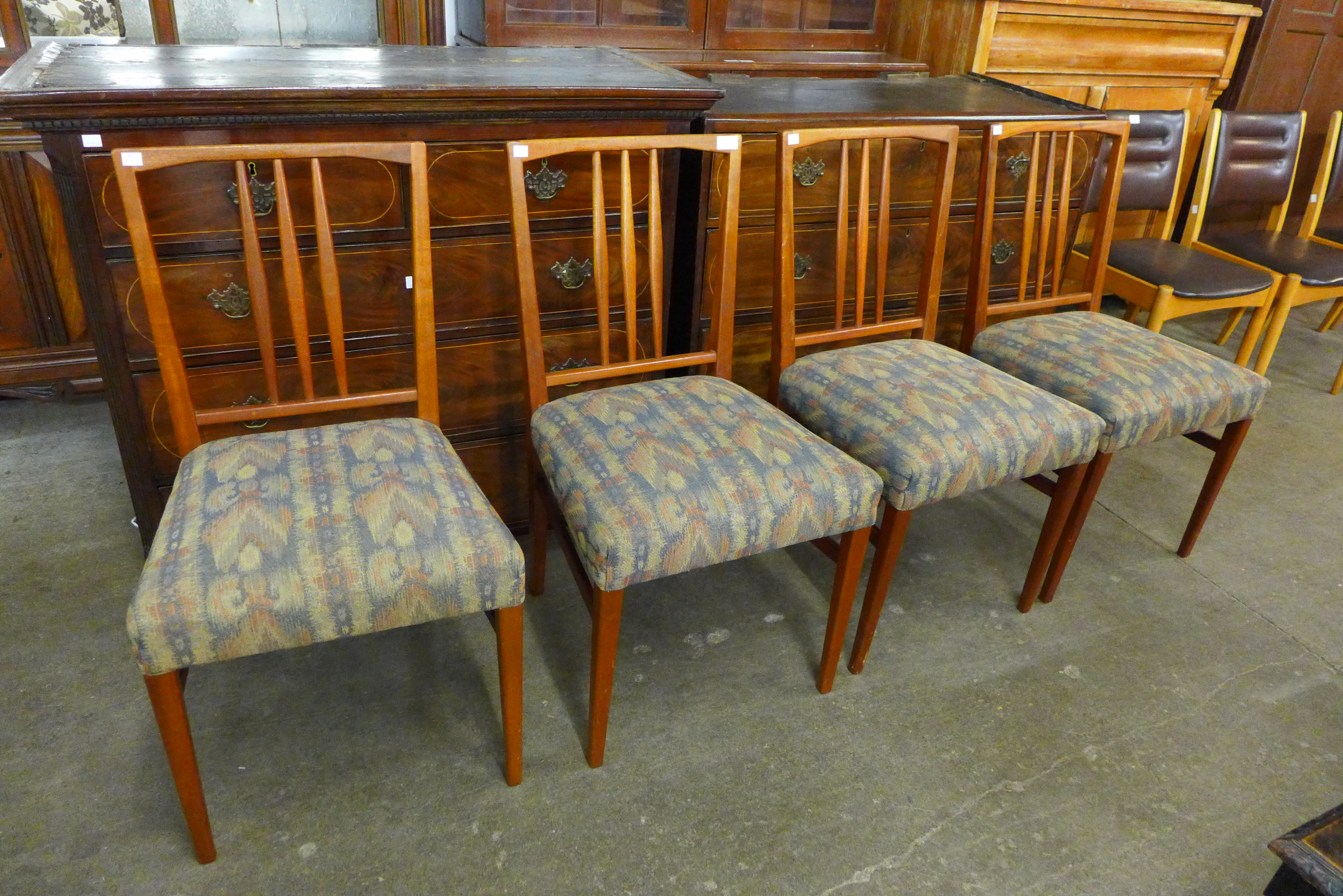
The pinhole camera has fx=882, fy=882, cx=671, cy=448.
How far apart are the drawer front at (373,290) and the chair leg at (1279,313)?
6.99 ft

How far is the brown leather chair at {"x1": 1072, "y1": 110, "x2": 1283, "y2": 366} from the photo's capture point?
8.30 feet

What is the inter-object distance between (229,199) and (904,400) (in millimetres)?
1212

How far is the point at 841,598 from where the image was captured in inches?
62.1

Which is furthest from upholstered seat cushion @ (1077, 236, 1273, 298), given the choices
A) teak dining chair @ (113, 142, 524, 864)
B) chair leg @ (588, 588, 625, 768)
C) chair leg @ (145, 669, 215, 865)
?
chair leg @ (145, 669, 215, 865)

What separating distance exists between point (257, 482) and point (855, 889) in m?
1.06

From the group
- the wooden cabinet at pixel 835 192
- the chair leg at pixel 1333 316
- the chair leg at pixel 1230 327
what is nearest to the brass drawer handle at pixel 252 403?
the wooden cabinet at pixel 835 192

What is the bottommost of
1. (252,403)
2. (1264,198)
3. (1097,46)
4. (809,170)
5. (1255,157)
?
(252,403)

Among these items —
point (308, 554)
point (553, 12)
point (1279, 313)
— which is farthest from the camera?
point (1279, 313)

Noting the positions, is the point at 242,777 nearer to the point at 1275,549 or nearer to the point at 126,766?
the point at 126,766

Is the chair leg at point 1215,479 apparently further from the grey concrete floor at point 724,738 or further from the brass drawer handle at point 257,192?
the brass drawer handle at point 257,192

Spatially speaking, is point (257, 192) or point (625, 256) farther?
point (625, 256)

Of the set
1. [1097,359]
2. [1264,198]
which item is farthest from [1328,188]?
[1097,359]

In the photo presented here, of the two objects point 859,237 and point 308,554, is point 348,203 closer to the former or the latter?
point 308,554

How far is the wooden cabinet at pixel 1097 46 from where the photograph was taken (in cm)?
260
